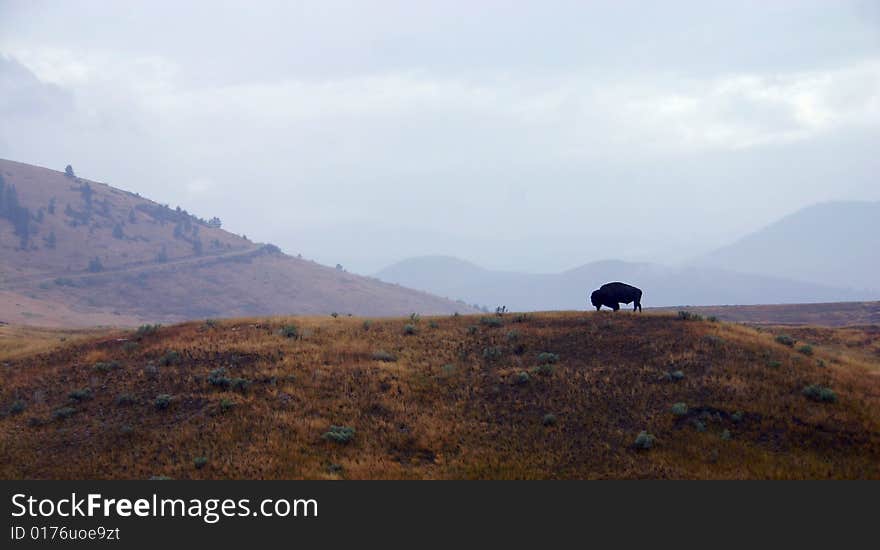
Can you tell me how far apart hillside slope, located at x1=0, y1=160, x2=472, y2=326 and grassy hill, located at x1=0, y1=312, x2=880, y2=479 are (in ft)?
298

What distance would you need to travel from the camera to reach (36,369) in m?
26.8

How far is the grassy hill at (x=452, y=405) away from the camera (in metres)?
17.6

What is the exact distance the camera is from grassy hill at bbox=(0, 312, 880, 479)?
57.6ft

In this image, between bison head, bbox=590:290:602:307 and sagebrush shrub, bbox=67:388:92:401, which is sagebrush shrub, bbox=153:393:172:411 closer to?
sagebrush shrub, bbox=67:388:92:401

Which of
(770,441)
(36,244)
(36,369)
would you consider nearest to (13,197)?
(36,244)

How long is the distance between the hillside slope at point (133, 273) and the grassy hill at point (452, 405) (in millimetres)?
90896

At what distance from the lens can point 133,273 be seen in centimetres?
15112

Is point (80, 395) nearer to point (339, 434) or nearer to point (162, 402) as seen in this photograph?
point (162, 402)

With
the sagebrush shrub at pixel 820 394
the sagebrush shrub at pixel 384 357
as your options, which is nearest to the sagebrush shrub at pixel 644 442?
the sagebrush shrub at pixel 820 394

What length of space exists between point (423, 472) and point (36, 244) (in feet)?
554

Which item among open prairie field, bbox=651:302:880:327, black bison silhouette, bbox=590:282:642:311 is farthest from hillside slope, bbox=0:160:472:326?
open prairie field, bbox=651:302:880:327

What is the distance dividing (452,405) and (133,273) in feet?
493

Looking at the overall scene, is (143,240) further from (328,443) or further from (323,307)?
(328,443)

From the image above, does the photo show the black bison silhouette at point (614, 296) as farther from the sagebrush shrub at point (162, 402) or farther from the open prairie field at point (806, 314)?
the open prairie field at point (806, 314)
